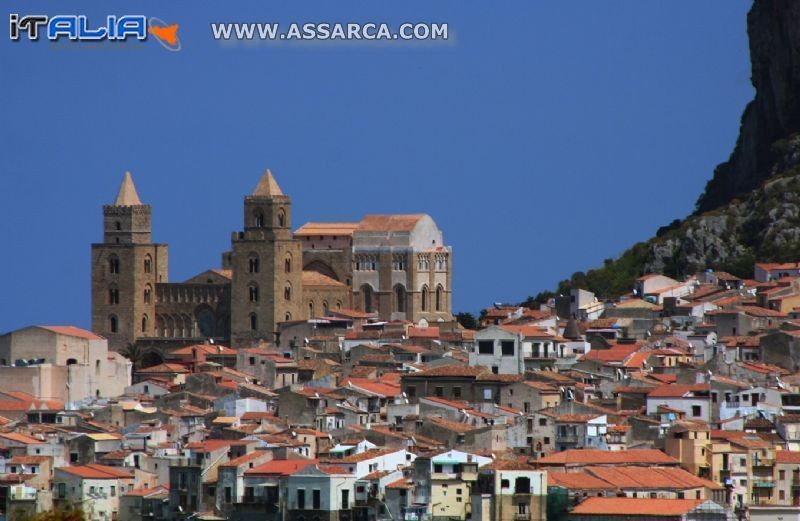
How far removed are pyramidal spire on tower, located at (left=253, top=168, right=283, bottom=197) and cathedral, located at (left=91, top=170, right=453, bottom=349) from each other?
5 cm

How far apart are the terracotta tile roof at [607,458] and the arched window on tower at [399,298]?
6880cm

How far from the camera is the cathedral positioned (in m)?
149

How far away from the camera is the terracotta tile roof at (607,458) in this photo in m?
82.1

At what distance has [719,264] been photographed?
5635 inches

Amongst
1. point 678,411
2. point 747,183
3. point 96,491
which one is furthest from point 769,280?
point 96,491

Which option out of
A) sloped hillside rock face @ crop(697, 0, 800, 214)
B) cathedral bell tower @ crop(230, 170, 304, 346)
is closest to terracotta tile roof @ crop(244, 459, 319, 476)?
cathedral bell tower @ crop(230, 170, 304, 346)

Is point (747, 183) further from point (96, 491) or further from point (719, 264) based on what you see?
point (96, 491)

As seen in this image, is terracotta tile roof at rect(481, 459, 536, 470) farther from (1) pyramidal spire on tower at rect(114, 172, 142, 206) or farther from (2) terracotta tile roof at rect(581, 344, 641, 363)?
(1) pyramidal spire on tower at rect(114, 172, 142, 206)

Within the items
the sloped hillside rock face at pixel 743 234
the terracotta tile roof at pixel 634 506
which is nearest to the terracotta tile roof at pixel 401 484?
the terracotta tile roof at pixel 634 506

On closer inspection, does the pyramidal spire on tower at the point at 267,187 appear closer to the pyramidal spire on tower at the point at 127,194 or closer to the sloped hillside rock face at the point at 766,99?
the pyramidal spire on tower at the point at 127,194

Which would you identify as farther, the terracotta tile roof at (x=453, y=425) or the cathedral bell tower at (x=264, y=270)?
the cathedral bell tower at (x=264, y=270)

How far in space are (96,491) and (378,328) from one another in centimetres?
4678

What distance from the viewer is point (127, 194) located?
155 metres

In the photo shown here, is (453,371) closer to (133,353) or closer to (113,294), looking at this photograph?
(133,353)
